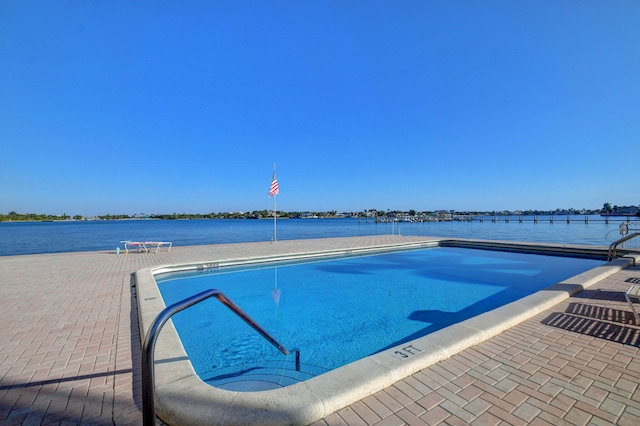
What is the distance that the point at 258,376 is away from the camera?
126 inches

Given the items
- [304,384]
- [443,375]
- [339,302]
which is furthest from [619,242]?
[304,384]

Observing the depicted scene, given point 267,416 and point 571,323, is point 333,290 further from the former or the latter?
point 267,416

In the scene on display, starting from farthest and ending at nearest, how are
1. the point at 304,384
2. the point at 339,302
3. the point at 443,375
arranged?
the point at 339,302
the point at 443,375
the point at 304,384

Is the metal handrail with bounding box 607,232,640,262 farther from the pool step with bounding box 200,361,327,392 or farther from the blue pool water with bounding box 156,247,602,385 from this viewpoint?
the pool step with bounding box 200,361,327,392

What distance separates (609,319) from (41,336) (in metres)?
7.07

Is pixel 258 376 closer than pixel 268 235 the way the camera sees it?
Yes

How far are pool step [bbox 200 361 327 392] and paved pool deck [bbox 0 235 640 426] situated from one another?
901 millimetres

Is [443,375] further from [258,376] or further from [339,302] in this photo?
[339,302]

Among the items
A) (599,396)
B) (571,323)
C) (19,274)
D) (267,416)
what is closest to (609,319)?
(571,323)

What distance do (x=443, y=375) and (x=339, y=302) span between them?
4.01 meters

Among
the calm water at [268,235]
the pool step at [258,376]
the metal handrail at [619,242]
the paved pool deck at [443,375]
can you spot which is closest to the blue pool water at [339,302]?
the pool step at [258,376]

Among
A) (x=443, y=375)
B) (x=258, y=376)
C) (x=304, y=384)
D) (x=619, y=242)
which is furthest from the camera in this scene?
(x=619, y=242)

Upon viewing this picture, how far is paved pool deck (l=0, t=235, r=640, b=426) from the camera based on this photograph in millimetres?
1960

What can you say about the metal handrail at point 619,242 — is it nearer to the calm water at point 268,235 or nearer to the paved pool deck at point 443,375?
the paved pool deck at point 443,375
